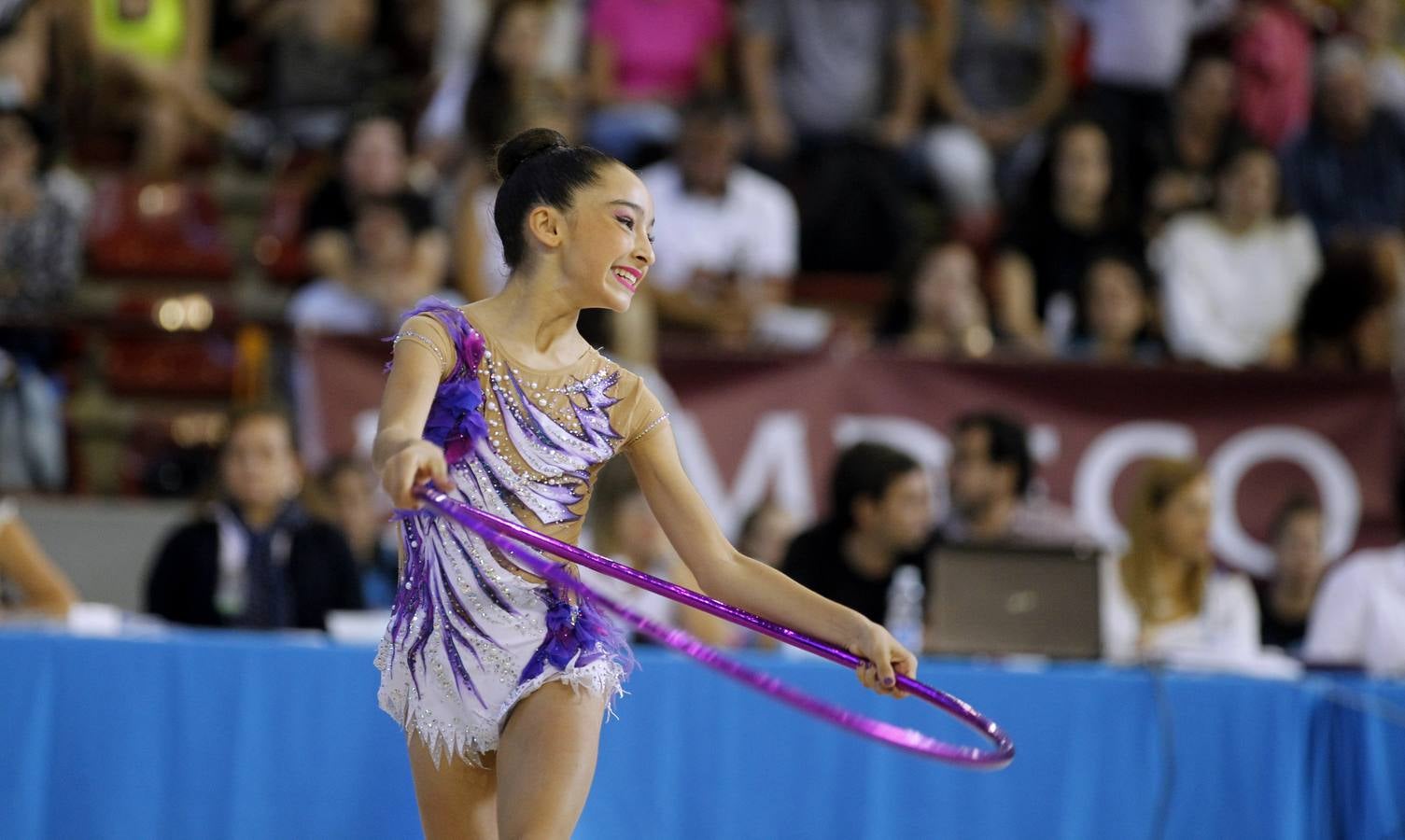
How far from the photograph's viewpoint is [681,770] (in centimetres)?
472

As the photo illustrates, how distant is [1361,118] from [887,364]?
4010 millimetres

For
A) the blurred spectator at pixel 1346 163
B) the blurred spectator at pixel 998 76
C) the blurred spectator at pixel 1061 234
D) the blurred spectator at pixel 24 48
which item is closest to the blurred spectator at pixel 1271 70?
the blurred spectator at pixel 1346 163

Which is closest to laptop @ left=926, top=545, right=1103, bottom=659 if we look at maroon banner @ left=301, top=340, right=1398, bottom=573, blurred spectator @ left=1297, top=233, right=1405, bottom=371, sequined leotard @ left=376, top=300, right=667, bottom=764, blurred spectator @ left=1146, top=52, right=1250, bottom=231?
sequined leotard @ left=376, top=300, right=667, bottom=764

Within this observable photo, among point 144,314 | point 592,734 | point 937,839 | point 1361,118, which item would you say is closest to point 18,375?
point 144,314

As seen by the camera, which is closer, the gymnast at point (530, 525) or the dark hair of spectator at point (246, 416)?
the gymnast at point (530, 525)

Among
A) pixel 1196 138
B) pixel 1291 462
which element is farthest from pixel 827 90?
pixel 1291 462

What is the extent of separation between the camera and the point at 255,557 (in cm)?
573

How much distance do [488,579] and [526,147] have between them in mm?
810

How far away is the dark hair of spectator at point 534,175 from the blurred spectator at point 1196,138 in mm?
6693

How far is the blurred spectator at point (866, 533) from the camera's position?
607 centimetres

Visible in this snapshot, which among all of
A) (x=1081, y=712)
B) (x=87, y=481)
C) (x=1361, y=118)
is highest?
(x=1361, y=118)

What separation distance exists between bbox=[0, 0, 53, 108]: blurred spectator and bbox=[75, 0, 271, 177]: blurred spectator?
27cm

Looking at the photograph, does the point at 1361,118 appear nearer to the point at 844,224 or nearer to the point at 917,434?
the point at 844,224

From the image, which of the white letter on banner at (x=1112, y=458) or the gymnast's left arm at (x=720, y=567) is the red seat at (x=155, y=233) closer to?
the white letter on banner at (x=1112, y=458)
